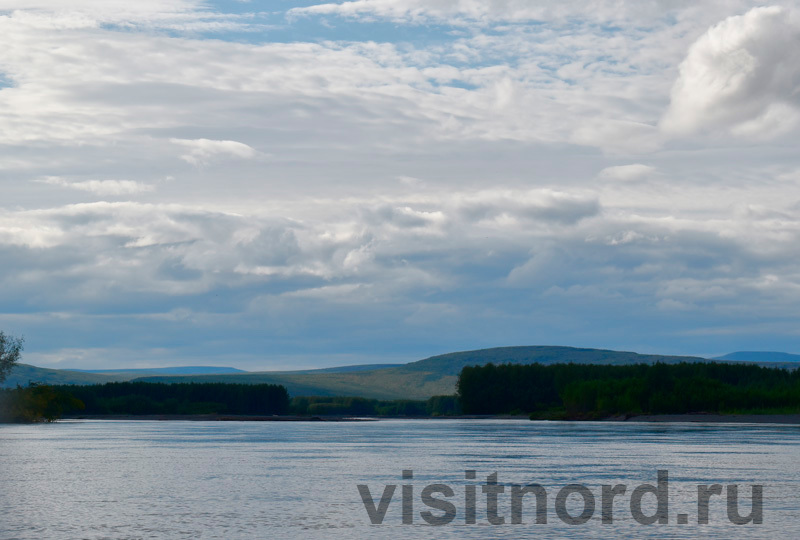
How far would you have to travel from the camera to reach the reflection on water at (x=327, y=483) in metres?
33.5

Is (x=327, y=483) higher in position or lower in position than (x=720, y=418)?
lower

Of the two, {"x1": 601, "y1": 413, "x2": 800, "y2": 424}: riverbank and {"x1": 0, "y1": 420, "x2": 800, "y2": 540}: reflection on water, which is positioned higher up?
{"x1": 601, "y1": 413, "x2": 800, "y2": 424}: riverbank

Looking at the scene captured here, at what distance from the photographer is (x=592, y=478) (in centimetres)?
5125

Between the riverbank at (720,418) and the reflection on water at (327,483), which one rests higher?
the riverbank at (720,418)

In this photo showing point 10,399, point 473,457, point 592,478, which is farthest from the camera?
point 10,399

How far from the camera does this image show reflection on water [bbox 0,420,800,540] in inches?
1320

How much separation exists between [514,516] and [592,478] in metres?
15.7

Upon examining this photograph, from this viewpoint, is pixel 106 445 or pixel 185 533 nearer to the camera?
pixel 185 533

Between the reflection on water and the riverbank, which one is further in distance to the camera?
the riverbank

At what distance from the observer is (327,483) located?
49031mm

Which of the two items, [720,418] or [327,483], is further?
[720,418]

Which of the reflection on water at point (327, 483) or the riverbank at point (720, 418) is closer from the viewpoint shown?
the reflection on water at point (327, 483)

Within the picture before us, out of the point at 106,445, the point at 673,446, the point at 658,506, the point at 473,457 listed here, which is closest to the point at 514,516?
the point at 658,506

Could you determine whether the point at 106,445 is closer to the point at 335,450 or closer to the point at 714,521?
the point at 335,450
